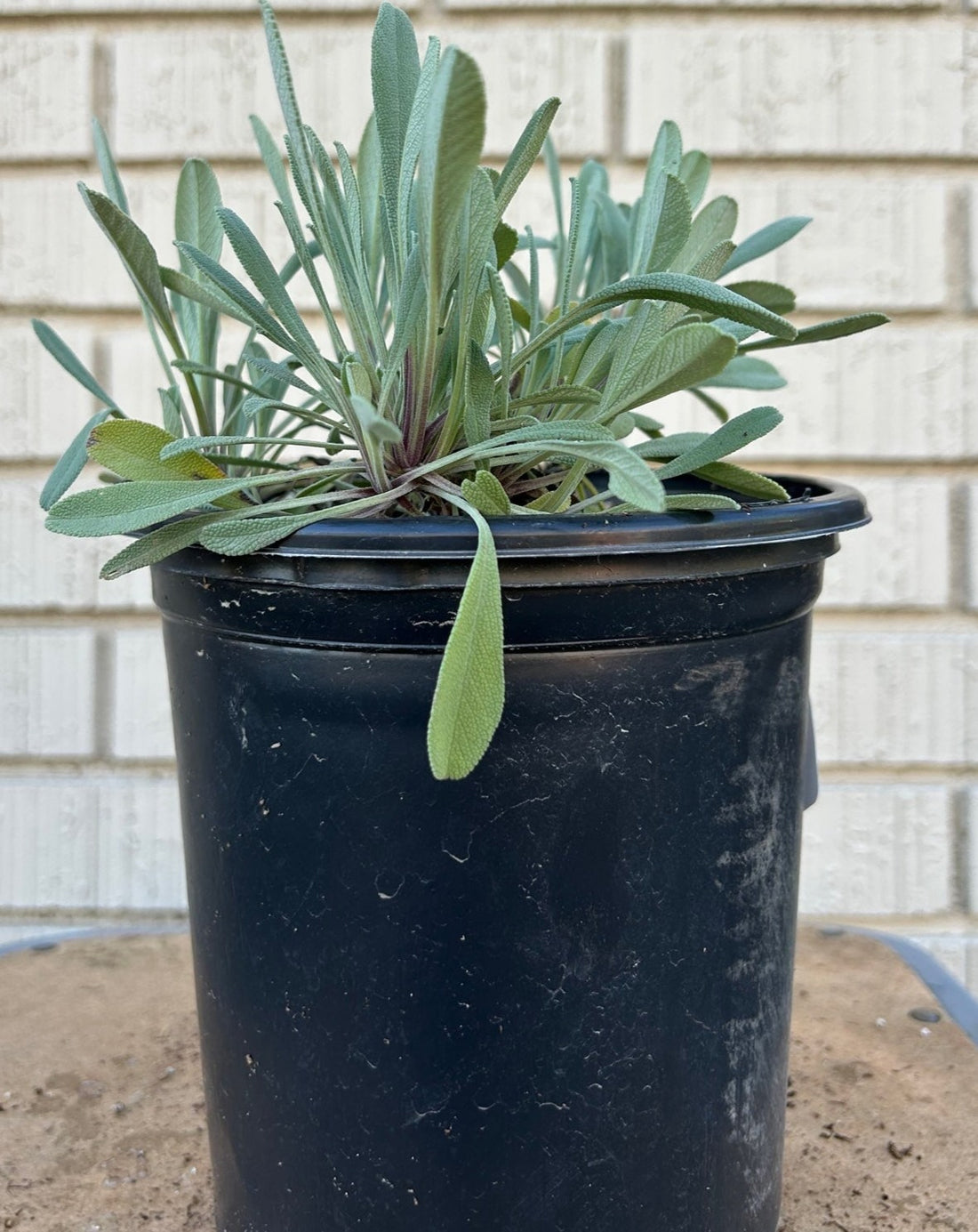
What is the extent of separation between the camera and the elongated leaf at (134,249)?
0.47 meters

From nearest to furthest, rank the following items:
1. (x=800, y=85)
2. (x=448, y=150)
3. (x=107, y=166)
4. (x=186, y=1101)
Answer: (x=448, y=150)
(x=107, y=166)
(x=186, y=1101)
(x=800, y=85)

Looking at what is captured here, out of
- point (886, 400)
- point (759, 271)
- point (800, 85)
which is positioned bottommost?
point (886, 400)

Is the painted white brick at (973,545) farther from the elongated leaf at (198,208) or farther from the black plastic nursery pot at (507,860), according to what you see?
the elongated leaf at (198,208)

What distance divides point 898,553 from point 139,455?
2.99ft

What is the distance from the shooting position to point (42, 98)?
117 cm

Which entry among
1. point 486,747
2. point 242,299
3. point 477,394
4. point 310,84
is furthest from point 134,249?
point 310,84

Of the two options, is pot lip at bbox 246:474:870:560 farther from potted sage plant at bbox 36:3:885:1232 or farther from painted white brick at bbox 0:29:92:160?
painted white brick at bbox 0:29:92:160

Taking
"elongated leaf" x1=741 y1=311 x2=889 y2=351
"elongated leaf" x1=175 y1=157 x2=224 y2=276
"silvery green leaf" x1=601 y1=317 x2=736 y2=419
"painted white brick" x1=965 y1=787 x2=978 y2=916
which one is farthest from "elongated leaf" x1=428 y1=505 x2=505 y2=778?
"painted white brick" x1=965 y1=787 x2=978 y2=916

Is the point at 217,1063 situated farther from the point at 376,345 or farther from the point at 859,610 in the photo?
the point at 859,610

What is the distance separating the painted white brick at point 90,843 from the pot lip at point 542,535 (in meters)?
0.86

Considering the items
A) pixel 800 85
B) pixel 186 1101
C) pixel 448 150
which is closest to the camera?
pixel 448 150

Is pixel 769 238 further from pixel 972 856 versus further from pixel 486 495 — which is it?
pixel 972 856

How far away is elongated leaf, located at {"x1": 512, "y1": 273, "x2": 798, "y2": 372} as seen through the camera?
1.41 ft

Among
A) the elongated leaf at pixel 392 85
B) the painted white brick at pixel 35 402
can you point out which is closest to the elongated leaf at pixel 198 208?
the elongated leaf at pixel 392 85
